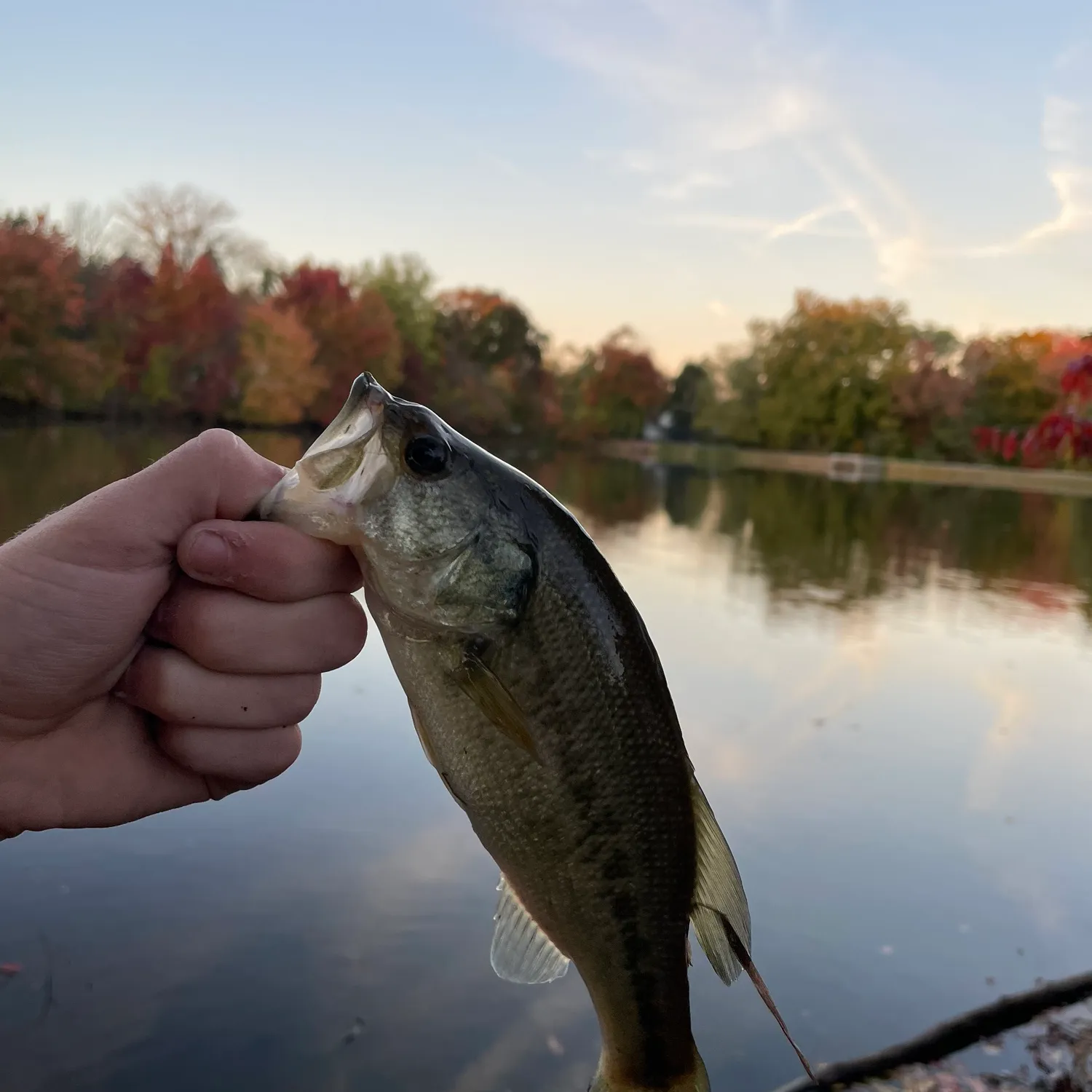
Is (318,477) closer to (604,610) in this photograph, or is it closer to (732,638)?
(604,610)

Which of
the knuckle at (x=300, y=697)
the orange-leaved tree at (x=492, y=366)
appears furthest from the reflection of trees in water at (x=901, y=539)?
the orange-leaved tree at (x=492, y=366)

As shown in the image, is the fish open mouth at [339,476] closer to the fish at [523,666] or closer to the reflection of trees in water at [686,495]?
the fish at [523,666]

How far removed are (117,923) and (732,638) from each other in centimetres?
1050

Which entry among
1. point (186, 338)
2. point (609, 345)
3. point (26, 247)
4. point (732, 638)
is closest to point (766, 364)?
point (609, 345)

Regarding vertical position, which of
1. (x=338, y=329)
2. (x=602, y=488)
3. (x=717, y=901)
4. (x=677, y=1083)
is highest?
(x=338, y=329)

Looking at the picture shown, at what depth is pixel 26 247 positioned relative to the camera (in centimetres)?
4228

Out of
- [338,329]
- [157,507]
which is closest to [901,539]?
[157,507]

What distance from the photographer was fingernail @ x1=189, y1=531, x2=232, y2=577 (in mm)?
1943

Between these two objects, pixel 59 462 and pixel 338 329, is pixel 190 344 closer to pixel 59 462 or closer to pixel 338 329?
pixel 338 329

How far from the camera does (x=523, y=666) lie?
1.97 meters

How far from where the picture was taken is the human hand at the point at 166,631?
6.50 ft

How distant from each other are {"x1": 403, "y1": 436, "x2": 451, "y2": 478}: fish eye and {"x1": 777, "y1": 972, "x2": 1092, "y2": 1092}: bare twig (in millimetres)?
4013

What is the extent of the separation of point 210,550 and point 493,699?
0.71m

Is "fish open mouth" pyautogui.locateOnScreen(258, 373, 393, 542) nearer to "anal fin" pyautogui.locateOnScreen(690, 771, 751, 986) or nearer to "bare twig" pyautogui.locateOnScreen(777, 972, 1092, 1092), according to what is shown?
"anal fin" pyautogui.locateOnScreen(690, 771, 751, 986)
